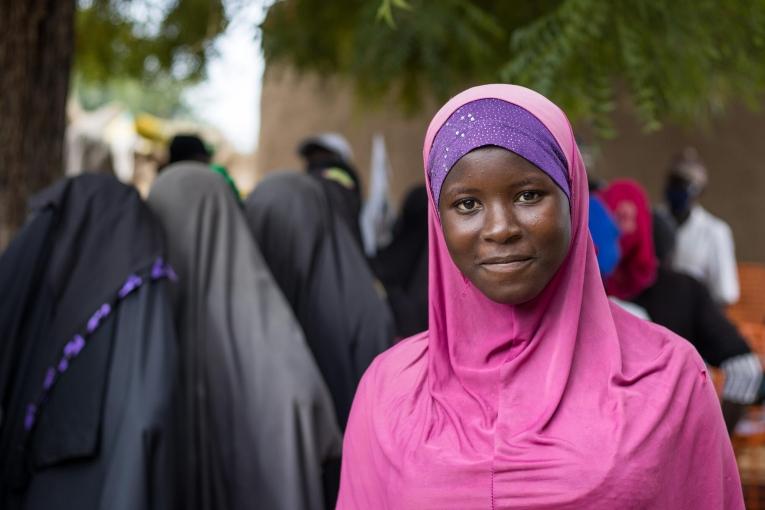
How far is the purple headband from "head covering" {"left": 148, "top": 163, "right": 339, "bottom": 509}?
1.33m

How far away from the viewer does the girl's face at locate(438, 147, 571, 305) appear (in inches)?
65.8

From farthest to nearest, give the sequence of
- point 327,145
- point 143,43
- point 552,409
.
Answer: point 327,145 → point 143,43 → point 552,409

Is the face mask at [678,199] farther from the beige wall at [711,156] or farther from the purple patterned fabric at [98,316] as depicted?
the purple patterned fabric at [98,316]

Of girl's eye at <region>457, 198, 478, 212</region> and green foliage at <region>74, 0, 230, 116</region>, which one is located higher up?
green foliage at <region>74, 0, 230, 116</region>

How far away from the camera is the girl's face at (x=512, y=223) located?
65.8 inches

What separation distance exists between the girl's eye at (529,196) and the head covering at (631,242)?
196cm

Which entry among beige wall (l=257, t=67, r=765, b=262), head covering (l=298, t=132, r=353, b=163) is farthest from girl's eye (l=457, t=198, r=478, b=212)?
beige wall (l=257, t=67, r=765, b=262)

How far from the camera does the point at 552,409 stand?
166cm

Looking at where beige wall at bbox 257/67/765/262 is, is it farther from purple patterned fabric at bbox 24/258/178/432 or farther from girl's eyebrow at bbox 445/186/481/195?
girl's eyebrow at bbox 445/186/481/195

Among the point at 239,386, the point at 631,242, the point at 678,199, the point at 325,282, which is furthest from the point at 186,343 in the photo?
the point at 678,199

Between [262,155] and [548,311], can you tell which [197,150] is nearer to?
[548,311]

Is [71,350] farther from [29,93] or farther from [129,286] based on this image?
[29,93]

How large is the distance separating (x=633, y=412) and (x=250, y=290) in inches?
63.8

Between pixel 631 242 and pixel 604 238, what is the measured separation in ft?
1.89
